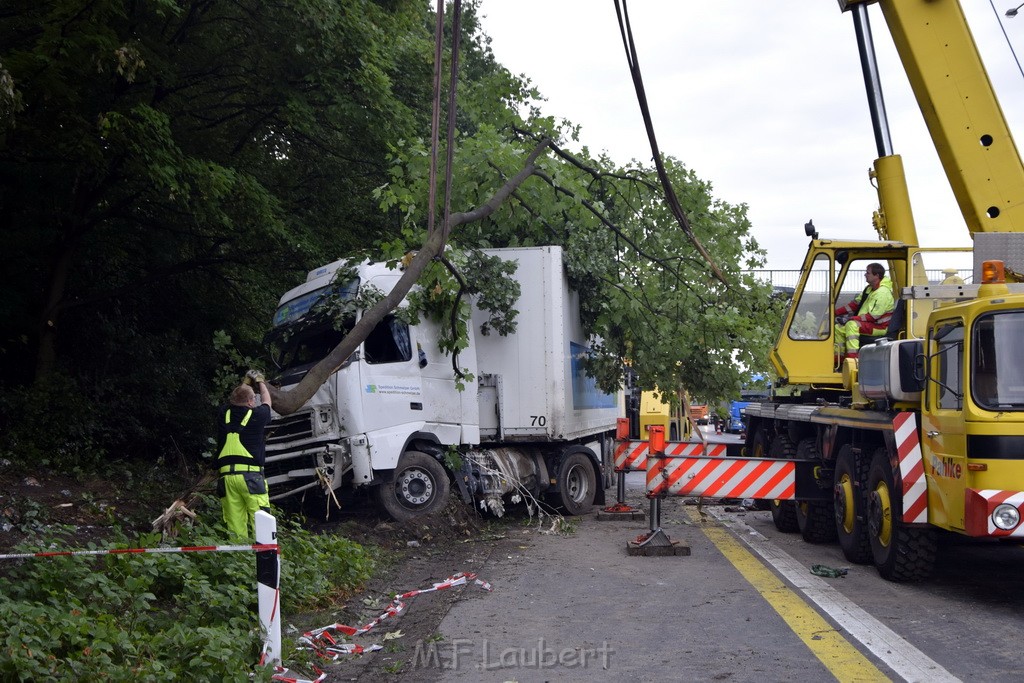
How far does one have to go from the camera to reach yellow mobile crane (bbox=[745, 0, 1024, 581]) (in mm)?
7809

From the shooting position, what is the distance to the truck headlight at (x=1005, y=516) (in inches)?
298

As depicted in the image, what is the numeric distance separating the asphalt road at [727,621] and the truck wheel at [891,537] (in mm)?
163

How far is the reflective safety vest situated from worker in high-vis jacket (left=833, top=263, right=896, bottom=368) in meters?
6.07

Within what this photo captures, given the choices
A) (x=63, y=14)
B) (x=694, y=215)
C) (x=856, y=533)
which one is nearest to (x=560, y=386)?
(x=694, y=215)

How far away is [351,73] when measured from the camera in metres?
15.4

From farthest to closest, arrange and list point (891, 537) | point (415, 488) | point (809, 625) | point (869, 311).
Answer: point (415, 488)
point (869, 311)
point (891, 537)
point (809, 625)

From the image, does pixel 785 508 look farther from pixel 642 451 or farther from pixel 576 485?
pixel 576 485

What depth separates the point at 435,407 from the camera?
1331 centimetres

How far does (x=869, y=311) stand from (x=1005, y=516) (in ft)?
13.5

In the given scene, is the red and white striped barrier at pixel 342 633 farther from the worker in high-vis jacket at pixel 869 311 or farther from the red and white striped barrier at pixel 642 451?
the worker in high-vis jacket at pixel 869 311

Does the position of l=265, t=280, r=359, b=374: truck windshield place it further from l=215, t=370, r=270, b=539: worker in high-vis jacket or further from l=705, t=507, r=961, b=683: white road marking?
l=705, t=507, r=961, b=683: white road marking

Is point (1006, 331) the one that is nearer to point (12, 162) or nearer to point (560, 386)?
point (560, 386)
